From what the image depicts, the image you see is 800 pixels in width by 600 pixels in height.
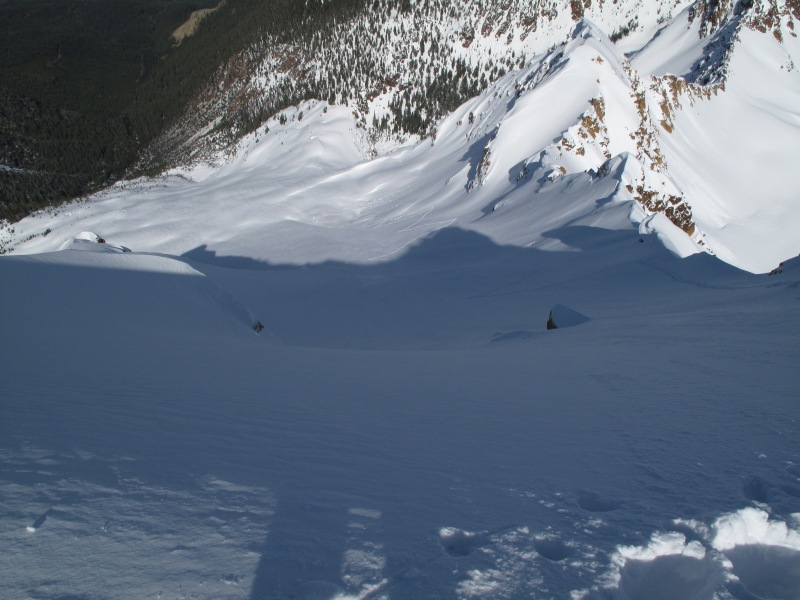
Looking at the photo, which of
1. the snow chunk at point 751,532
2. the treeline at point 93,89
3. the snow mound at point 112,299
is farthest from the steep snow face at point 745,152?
the treeline at point 93,89

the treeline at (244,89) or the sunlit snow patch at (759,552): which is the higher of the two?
the treeline at (244,89)

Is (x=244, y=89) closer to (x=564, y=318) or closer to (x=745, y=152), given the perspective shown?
(x=745, y=152)

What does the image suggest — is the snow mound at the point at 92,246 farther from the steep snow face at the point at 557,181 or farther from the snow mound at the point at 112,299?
the steep snow face at the point at 557,181

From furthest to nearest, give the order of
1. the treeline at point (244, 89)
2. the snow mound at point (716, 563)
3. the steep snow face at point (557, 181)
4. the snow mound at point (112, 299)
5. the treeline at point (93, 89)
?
the treeline at point (93, 89) < the treeline at point (244, 89) < the steep snow face at point (557, 181) < the snow mound at point (112, 299) < the snow mound at point (716, 563)

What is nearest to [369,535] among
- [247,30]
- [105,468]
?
[105,468]

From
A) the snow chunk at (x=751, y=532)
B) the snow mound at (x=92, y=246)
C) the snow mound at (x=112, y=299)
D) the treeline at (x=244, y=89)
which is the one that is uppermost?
the treeline at (x=244, y=89)

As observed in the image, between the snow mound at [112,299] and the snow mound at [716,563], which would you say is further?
the snow mound at [112,299]

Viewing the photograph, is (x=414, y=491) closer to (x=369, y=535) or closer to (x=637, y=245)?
(x=369, y=535)
